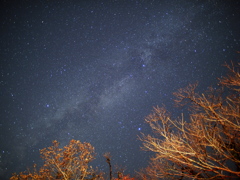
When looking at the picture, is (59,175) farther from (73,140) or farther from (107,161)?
(107,161)

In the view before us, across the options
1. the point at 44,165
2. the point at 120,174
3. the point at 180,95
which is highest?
the point at 44,165

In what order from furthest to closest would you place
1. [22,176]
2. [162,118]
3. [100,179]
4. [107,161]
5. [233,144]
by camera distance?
[107,161]
[100,179]
[162,118]
[22,176]
[233,144]

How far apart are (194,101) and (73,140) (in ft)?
33.1

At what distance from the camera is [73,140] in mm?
11211

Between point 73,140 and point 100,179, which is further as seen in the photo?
point 100,179

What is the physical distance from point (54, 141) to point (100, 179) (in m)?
5.96

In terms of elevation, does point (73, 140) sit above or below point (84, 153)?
above

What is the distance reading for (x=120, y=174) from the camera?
677 inches

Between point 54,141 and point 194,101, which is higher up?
point 54,141

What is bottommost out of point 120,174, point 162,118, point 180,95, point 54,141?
point 120,174

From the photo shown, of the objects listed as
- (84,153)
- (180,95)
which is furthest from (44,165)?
(180,95)

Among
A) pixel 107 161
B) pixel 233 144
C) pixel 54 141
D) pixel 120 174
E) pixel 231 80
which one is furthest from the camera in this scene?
pixel 120 174

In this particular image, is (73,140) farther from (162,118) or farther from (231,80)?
(231,80)

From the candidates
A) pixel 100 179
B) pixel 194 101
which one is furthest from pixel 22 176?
pixel 194 101
